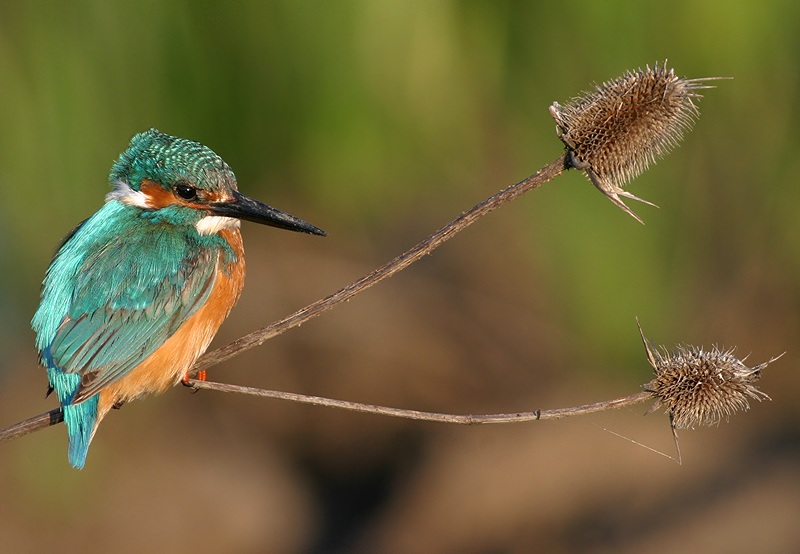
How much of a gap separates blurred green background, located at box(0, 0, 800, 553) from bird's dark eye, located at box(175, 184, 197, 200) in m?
1.76

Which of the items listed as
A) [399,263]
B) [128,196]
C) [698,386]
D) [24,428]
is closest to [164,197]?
[128,196]

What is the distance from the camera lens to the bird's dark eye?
2.86 metres

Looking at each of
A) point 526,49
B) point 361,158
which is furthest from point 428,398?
point 526,49

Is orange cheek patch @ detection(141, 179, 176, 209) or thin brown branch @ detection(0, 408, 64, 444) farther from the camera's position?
orange cheek patch @ detection(141, 179, 176, 209)

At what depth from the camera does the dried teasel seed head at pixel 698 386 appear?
215 centimetres

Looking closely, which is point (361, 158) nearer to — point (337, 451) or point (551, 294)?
point (551, 294)

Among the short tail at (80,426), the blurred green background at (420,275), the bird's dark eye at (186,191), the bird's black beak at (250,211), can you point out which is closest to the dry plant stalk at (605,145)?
the short tail at (80,426)

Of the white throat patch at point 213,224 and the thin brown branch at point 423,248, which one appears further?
the white throat patch at point 213,224

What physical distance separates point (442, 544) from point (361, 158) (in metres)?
1.91

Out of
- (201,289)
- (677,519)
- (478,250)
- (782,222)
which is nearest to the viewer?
(201,289)

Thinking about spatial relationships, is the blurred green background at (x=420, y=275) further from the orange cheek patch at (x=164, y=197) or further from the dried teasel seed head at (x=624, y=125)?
the dried teasel seed head at (x=624, y=125)

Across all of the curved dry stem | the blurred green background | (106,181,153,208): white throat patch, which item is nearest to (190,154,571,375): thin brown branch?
the curved dry stem

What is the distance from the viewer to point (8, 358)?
481cm

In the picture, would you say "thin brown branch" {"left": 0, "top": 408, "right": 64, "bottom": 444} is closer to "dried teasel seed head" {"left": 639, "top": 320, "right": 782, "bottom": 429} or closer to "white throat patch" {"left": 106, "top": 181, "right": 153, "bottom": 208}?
"white throat patch" {"left": 106, "top": 181, "right": 153, "bottom": 208}
